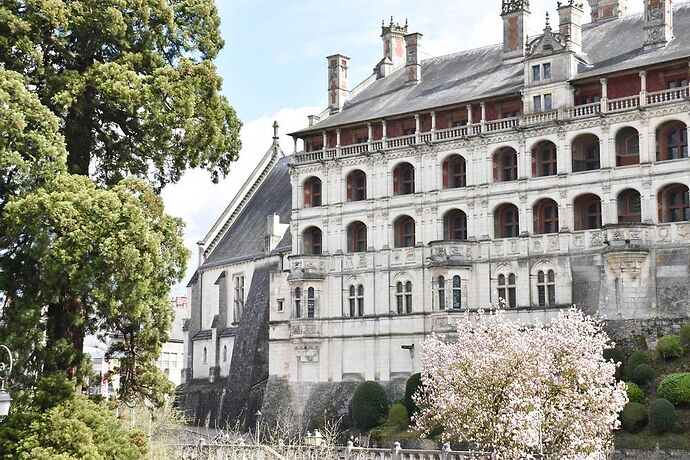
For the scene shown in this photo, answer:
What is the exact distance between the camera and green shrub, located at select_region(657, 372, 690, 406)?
45.2 meters

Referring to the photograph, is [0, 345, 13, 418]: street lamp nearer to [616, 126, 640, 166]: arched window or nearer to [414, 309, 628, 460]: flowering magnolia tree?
[414, 309, 628, 460]: flowering magnolia tree

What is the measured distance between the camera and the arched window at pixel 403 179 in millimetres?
60250

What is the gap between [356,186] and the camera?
62.2 m

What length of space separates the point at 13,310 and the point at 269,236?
138 ft

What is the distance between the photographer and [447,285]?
2210 inches

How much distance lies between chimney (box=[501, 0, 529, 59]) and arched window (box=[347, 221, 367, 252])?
440 inches

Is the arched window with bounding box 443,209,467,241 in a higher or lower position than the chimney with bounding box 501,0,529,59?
lower

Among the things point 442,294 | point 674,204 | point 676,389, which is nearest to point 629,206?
point 674,204

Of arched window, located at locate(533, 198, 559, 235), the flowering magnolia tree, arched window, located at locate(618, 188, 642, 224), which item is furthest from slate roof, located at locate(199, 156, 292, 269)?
the flowering magnolia tree

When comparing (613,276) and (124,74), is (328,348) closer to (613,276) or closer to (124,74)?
(613,276)

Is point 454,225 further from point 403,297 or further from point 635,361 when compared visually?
point 635,361

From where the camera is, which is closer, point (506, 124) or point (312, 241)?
point (506, 124)

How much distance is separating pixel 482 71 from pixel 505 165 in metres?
6.36

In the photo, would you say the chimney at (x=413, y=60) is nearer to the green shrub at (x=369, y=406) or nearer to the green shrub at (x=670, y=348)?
the green shrub at (x=369, y=406)
